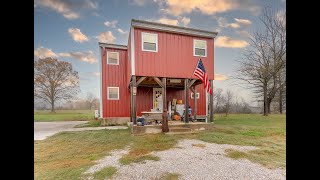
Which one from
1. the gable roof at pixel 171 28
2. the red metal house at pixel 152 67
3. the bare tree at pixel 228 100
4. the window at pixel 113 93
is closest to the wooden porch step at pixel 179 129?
the red metal house at pixel 152 67

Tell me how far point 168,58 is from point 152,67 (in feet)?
3.30

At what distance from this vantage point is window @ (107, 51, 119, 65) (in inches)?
473

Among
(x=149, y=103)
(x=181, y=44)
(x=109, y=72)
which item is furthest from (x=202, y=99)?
(x=109, y=72)

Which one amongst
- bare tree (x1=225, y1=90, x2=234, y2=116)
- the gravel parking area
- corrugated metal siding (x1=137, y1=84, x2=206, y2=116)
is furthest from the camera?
bare tree (x1=225, y1=90, x2=234, y2=116)

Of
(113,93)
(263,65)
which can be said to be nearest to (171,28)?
(113,93)

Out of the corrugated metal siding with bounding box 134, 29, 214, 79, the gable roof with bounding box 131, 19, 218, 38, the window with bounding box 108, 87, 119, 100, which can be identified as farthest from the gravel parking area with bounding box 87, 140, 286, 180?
the window with bounding box 108, 87, 119, 100

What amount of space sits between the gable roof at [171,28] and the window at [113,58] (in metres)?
4.38

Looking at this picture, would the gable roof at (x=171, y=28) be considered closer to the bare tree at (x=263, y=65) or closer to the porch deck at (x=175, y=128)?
the porch deck at (x=175, y=128)

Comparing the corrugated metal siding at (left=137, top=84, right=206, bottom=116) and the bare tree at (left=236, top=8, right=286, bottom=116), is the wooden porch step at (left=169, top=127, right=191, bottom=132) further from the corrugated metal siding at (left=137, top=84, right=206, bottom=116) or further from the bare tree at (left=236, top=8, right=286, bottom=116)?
the bare tree at (left=236, top=8, right=286, bottom=116)

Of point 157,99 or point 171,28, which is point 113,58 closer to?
point 157,99

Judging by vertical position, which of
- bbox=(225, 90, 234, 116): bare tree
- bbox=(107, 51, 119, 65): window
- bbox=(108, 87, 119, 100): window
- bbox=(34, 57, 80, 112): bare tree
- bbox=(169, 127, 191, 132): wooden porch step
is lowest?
bbox=(169, 127, 191, 132): wooden porch step

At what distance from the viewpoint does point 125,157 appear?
458 cm

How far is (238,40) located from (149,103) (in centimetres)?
686

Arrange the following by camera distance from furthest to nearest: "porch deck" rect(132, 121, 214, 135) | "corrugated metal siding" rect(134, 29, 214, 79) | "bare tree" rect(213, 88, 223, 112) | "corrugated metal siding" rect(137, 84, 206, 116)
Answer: "bare tree" rect(213, 88, 223, 112) → "corrugated metal siding" rect(137, 84, 206, 116) → "corrugated metal siding" rect(134, 29, 214, 79) → "porch deck" rect(132, 121, 214, 135)
